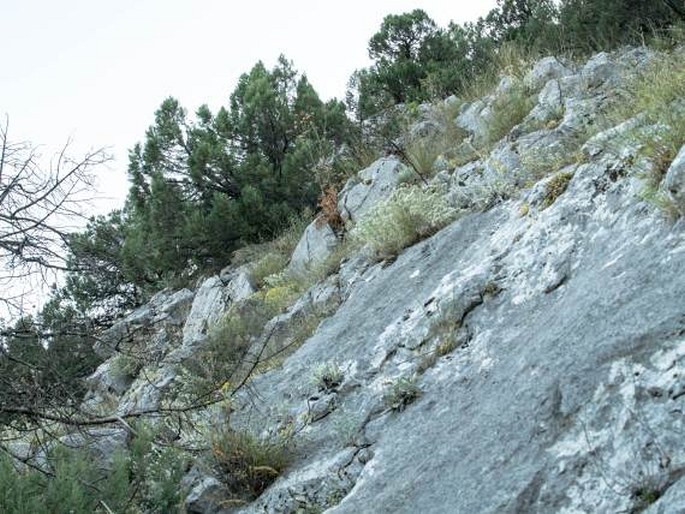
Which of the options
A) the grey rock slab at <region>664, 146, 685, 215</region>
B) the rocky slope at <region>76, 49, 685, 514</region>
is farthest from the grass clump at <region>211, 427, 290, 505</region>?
the grey rock slab at <region>664, 146, 685, 215</region>

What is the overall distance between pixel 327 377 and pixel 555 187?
6.65 ft

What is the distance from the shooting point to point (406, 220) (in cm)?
716

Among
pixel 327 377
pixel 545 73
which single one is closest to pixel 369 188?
pixel 545 73

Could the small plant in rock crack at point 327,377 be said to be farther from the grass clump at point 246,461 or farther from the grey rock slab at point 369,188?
the grey rock slab at point 369,188

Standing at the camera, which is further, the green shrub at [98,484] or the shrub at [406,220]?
the shrub at [406,220]

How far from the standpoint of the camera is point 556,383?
325cm

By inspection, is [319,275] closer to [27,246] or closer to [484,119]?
[484,119]

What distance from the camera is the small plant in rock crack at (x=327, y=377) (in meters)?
5.50

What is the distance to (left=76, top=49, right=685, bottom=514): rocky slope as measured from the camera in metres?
2.85

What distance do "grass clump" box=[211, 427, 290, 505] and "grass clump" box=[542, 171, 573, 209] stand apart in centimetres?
230

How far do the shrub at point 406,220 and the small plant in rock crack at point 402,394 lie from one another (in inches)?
100

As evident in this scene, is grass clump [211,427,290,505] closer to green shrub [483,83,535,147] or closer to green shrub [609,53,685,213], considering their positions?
green shrub [609,53,685,213]

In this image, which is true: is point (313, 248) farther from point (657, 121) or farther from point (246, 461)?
point (657, 121)

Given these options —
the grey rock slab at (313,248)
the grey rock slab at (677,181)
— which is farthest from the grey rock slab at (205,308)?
the grey rock slab at (677,181)
